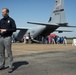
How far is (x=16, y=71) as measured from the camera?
267 inches

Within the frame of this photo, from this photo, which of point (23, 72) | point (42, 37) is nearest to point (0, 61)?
point (23, 72)

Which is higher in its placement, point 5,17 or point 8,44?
point 5,17

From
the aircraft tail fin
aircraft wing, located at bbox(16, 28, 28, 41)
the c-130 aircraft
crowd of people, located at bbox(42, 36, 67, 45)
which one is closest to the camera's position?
the c-130 aircraft

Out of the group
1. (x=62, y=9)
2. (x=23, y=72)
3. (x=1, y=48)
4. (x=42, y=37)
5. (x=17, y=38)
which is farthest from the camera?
(x=17, y=38)

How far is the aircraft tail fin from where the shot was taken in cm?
3833

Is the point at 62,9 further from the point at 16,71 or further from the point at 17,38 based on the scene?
the point at 16,71

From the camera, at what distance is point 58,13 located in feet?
129

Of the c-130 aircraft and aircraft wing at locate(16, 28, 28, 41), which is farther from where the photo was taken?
aircraft wing at locate(16, 28, 28, 41)

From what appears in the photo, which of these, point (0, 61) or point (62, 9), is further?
point (62, 9)

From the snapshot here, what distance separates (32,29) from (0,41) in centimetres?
3673

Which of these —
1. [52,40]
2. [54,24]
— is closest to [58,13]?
[54,24]

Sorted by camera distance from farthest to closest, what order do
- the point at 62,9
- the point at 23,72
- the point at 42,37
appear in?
the point at 42,37
the point at 62,9
the point at 23,72

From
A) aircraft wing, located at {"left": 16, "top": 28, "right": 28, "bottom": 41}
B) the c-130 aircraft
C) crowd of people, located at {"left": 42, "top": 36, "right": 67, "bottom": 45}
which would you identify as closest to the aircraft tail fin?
the c-130 aircraft

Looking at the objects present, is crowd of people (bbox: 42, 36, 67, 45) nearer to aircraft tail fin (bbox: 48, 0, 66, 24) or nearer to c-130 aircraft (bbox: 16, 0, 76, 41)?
c-130 aircraft (bbox: 16, 0, 76, 41)
